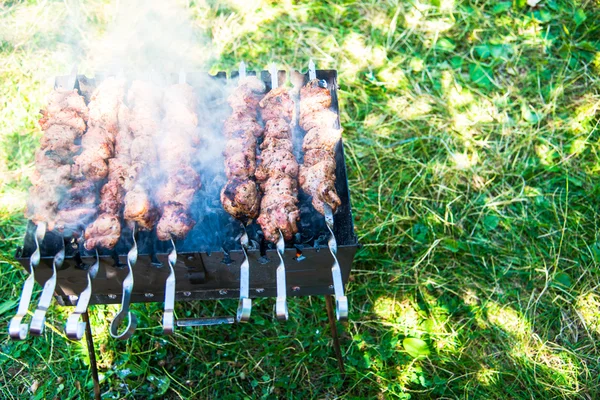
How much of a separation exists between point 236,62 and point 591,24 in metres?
3.82

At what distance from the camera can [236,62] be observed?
16.4ft

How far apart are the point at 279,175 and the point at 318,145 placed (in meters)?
0.33

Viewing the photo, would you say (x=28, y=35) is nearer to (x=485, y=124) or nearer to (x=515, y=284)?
(x=485, y=124)

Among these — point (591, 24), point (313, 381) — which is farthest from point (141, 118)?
point (591, 24)

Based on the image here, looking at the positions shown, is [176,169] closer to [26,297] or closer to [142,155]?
[142,155]

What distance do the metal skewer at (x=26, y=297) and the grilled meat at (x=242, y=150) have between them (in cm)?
94

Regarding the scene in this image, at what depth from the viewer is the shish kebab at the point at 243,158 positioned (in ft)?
7.96

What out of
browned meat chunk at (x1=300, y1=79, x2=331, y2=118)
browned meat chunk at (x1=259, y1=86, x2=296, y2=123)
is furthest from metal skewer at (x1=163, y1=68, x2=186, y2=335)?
browned meat chunk at (x1=300, y1=79, x2=331, y2=118)

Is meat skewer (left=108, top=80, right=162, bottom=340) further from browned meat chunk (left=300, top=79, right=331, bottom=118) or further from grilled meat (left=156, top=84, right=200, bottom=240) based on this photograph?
browned meat chunk (left=300, top=79, right=331, bottom=118)

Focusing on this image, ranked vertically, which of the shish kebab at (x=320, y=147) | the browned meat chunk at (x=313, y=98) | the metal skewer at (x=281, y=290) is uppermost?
the browned meat chunk at (x=313, y=98)

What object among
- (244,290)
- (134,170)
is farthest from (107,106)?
(244,290)

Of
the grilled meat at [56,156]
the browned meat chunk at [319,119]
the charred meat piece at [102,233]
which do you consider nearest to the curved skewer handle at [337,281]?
the browned meat chunk at [319,119]

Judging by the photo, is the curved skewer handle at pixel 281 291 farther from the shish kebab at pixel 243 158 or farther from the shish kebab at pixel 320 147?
the shish kebab at pixel 320 147

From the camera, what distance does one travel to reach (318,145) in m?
2.84
